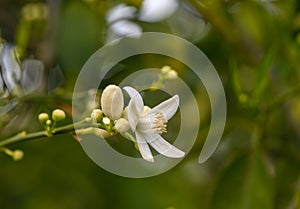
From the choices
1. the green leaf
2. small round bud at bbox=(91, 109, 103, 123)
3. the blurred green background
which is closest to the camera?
small round bud at bbox=(91, 109, 103, 123)

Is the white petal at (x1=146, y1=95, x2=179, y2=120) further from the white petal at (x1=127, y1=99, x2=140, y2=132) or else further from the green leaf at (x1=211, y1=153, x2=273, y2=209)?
the green leaf at (x1=211, y1=153, x2=273, y2=209)

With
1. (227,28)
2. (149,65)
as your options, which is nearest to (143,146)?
(149,65)

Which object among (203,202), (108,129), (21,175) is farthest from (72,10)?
(108,129)

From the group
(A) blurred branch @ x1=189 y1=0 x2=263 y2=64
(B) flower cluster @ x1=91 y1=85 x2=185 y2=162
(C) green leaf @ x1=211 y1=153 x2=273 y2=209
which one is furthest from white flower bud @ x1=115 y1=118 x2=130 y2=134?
(A) blurred branch @ x1=189 y1=0 x2=263 y2=64

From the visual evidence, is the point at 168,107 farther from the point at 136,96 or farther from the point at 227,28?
the point at 227,28

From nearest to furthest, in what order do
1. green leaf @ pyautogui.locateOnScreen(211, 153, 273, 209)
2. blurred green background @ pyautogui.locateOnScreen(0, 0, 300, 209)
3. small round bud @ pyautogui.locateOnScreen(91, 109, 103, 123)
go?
small round bud @ pyautogui.locateOnScreen(91, 109, 103, 123) < green leaf @ pyautogui.locateOnScreen(211, 153, 273, 209) < blurred green background @ pyautogui.locateOnScreen(0, 0, 300, 209)

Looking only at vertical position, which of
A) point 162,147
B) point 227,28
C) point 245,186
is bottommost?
point 245,186

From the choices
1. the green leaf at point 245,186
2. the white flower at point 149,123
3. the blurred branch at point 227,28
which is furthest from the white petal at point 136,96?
the blurred branch at point 227,28
